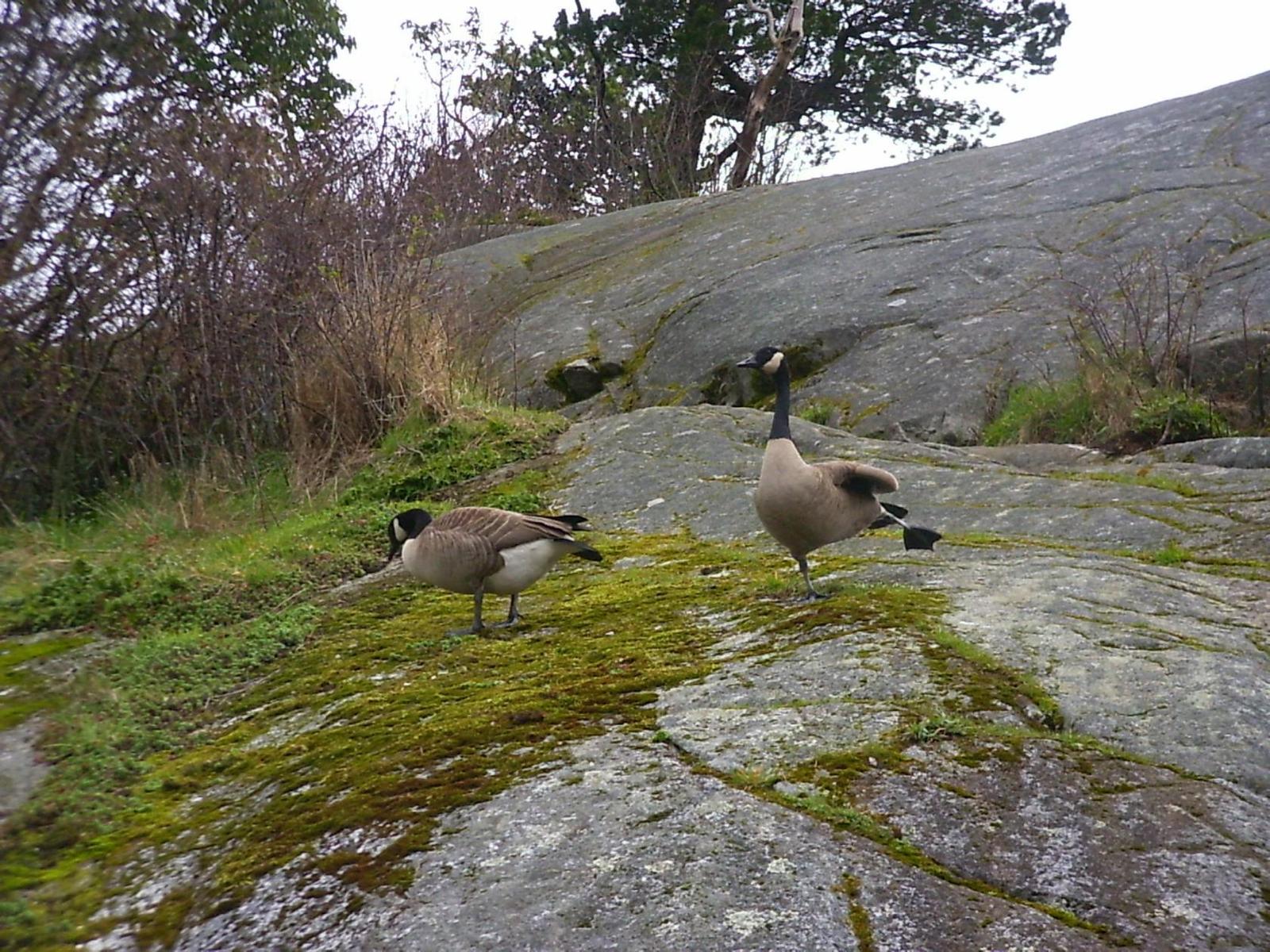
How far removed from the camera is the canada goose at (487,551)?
190 inches

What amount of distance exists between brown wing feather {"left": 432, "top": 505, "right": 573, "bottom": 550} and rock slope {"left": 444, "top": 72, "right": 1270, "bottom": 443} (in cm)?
474

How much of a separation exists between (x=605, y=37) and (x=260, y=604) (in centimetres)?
1890

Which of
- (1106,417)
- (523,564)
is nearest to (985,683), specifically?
(523,564)

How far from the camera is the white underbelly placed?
488cm

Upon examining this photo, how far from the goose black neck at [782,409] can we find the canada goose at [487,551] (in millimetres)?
1057

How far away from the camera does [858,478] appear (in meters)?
4.90

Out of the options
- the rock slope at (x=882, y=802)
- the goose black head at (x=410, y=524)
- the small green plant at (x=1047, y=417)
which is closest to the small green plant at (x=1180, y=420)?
the small green plant at (x=1047, y=417)

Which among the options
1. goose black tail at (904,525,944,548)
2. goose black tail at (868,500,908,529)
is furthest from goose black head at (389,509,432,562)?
goose black tail at (904,525,944,548)

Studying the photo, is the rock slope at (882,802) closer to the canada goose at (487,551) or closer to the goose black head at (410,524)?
the canada goose at (487,551)

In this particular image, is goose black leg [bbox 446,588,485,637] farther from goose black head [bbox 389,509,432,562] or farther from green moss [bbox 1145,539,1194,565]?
green moss [bbox 1145,539,1194,565]

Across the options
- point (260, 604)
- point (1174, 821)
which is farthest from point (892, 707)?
point (260, 604)

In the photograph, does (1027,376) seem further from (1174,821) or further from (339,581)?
(1174,821)

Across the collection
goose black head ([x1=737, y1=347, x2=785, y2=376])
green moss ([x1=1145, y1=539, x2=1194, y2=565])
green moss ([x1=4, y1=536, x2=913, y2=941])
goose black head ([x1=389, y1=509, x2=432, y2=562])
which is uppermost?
goose black head ([x1=737, y1=347, x2=785, y2=376])

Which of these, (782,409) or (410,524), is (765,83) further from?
(410,524)
